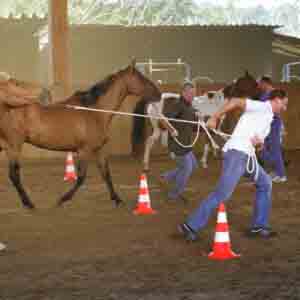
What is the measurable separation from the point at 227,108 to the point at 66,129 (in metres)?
3.54

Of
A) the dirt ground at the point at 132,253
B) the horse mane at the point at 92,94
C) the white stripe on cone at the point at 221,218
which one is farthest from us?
the horse mane at the point at 92,94

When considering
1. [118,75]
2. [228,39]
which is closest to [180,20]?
[228,39]

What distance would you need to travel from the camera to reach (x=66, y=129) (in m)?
9.57

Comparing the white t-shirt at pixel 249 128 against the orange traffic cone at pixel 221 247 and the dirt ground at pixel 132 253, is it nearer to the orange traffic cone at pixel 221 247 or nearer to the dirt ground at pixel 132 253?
the orange traffic cone at pixel 221 247

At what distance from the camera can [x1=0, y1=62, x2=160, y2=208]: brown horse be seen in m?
9.34

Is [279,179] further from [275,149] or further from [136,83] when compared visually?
[136,83]

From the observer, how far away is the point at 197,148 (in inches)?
730

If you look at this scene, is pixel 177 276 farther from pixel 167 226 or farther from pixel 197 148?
pixel 197 148

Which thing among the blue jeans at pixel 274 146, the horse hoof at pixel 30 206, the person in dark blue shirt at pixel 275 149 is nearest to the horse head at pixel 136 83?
the horse hoof at pixel 30 206

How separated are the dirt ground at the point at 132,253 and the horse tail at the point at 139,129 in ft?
6.07

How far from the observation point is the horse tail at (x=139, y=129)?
40.5ft

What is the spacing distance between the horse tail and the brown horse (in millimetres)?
2385

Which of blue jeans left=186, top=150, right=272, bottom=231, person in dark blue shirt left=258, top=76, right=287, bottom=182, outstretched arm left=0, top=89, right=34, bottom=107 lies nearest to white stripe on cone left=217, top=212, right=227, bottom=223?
blue jeans left=186, top=150, right=272, bottom=231

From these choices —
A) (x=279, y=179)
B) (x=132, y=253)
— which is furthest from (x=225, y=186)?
(x=279, y=179)
